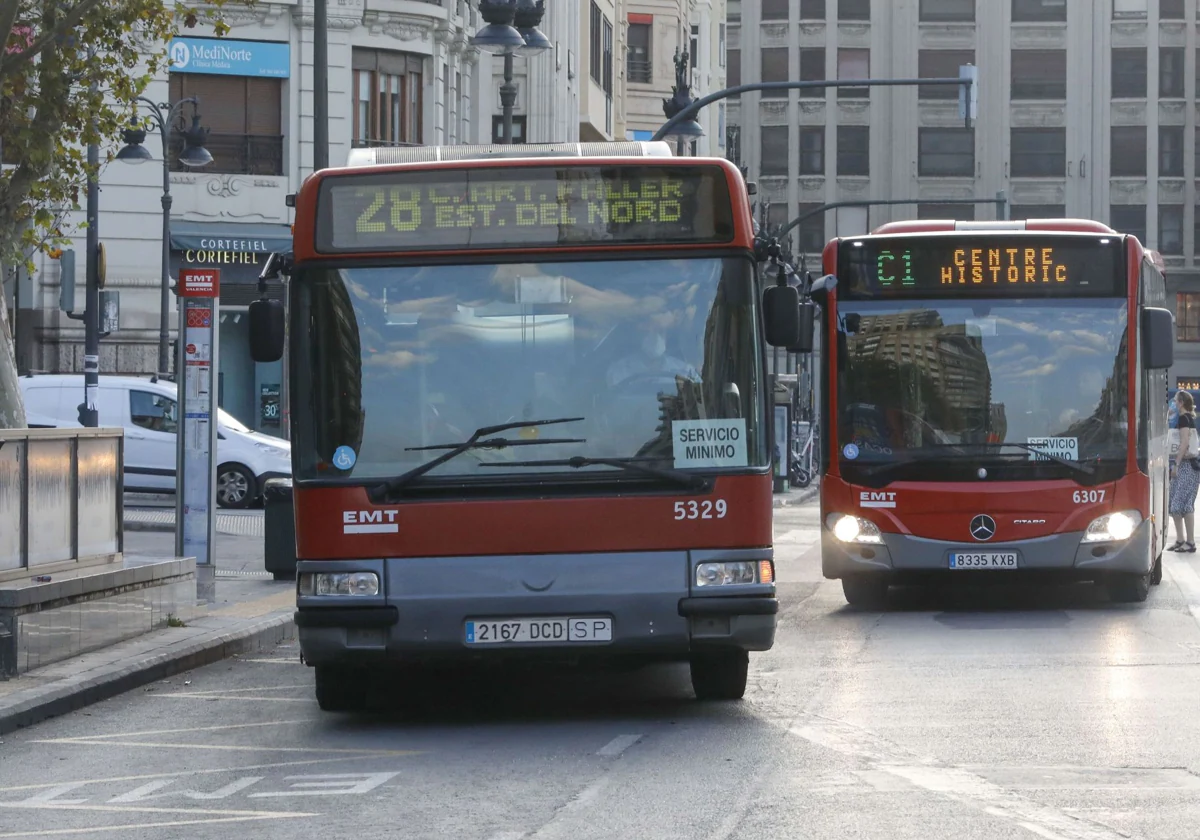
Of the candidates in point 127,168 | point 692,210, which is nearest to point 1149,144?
point 127,168

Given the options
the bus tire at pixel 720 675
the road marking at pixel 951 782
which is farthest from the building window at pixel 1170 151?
the road marking at pixel 951 782

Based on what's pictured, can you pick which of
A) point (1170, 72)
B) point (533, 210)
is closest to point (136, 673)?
point (533, 210)

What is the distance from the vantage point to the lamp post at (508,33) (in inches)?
839

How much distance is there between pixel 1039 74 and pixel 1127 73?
11.6 ft

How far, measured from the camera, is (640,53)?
6138 centimetres

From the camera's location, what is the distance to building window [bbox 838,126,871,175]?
89.8m

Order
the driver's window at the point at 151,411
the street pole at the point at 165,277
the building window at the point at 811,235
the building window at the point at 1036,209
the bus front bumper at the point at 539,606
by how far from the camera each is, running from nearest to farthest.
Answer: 1. the bus front bumper at the point at 539,606
2. the driver's window at the point at 151,411
3. the street pole at the point at 165,277
4. the building window at the point at 1036,209
5. the building window at the point at 811,235

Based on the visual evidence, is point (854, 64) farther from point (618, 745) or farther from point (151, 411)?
point (618, 745)

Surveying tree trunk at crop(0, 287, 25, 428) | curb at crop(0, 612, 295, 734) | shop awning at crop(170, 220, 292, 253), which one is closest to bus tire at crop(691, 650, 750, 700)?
curb at crop(0, 612, 295, 734)

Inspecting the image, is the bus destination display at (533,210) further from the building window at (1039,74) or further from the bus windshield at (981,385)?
the building window at (1039,74)

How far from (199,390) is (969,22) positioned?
74.6m

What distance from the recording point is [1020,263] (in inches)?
634

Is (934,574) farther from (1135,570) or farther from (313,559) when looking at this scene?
(313,559)

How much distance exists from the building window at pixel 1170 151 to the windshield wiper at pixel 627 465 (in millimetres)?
81097
